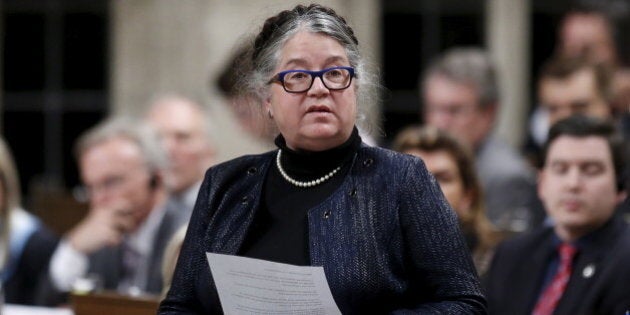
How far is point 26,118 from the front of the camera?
393 inches

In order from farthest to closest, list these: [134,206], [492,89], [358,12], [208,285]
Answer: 1. [358,12]
2. [492,89]
3. [134,206]
4. [208,285]

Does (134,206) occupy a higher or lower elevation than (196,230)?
lower

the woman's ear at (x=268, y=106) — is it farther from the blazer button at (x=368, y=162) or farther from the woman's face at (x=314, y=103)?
the blazer button at (x=368, y=162)

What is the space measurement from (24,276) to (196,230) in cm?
289

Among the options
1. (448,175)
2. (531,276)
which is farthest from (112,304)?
(448,175)

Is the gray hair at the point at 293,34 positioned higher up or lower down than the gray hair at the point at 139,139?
higher up

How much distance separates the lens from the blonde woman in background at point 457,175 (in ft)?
18.3

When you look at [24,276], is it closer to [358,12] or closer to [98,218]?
[98,218]

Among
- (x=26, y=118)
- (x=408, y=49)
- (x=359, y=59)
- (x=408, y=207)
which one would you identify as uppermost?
(x=359, y=59)

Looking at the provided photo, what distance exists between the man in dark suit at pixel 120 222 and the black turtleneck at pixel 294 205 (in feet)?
7.82

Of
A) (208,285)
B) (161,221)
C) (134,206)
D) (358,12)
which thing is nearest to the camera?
(208,285)

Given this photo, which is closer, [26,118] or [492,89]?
[492,89]

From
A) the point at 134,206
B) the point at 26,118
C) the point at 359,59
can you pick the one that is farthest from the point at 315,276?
the point at 26,118

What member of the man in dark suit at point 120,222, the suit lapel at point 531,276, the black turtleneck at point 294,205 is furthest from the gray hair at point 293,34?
the man in dark suit at point 120,222
